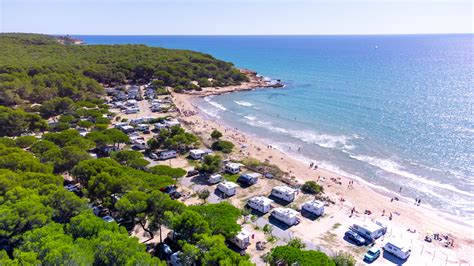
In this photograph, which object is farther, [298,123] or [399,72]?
[399,72]

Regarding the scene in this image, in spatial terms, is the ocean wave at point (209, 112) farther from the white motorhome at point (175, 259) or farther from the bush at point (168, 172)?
the white motorhome at point (175, 259)

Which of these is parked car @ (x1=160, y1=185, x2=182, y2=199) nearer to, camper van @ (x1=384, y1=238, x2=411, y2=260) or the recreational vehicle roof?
the recreational vehicle roof

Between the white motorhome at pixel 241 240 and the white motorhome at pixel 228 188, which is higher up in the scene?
the white motorhome at pixel 241 240

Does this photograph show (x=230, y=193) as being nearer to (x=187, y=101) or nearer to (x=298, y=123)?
(x=298, y=123)

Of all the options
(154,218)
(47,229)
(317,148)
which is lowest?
(317,148)

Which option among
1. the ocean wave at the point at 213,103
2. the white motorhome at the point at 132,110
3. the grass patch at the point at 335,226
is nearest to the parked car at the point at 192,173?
the grass patch at the point at 335,226

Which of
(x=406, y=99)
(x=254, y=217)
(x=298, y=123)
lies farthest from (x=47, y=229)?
(x=406, y=99)

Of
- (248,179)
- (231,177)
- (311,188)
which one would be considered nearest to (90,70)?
(231,177)
